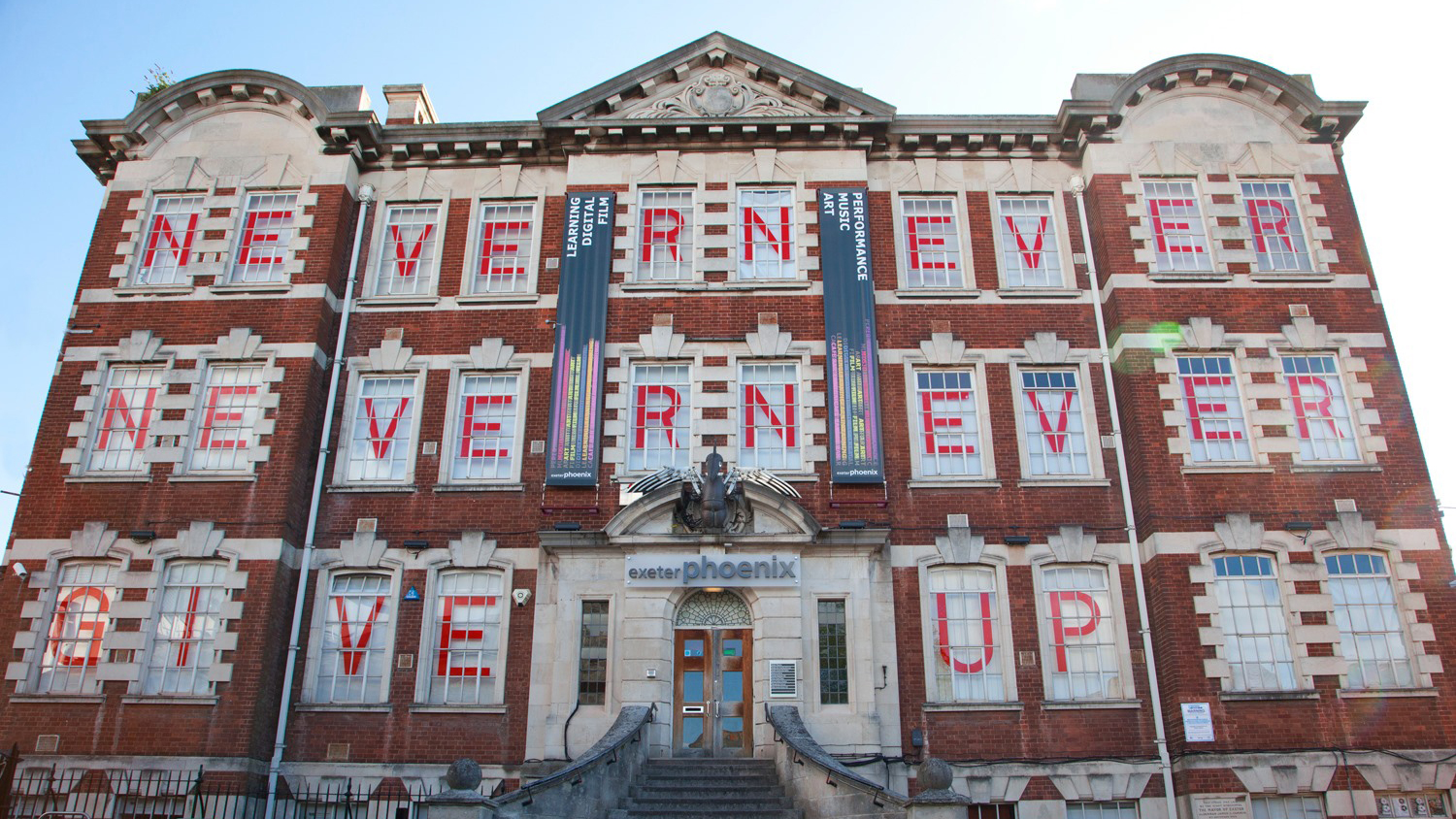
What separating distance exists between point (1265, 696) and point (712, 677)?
8.93m

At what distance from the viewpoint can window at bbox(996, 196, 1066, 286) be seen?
21.0 metres

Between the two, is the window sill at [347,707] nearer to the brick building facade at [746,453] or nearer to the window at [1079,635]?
the brick building facade at [746,453]

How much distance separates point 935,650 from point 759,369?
19.6 ft

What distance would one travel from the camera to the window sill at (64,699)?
58.0 ft

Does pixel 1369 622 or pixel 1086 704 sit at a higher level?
pixel 1369 622

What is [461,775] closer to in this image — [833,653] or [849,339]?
[833,653]

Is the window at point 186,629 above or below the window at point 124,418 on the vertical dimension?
below

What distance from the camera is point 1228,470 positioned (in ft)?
61.6

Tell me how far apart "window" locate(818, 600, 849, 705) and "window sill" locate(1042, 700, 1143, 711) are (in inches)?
132

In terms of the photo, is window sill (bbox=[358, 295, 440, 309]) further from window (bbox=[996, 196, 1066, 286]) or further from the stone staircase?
window (bbox=[996, 196, 1066, 286])

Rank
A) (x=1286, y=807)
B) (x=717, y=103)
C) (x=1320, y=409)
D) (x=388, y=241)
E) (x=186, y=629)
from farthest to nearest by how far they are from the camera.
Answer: (x=717, y=103)
(x=388, y=241)
(x=1320, y=409)
(x=186, y=629)
(x=1286, y=807)

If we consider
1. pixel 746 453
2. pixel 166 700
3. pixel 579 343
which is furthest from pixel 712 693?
pixel 166 700

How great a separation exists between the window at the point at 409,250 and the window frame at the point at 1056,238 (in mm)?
11077

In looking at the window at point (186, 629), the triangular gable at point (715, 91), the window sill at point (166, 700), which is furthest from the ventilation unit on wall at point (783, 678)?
the triangular gable at point (715, 91)
